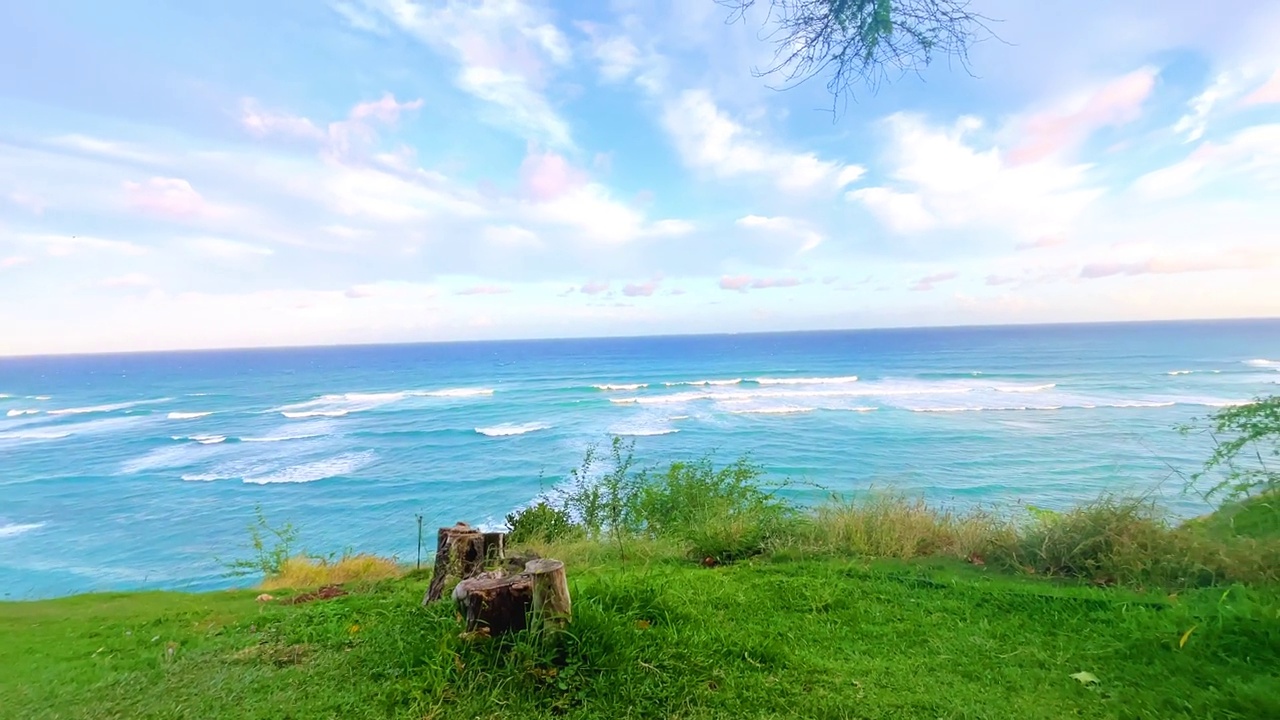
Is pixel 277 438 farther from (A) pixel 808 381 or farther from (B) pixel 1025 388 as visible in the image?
(B) pixel 1025 388

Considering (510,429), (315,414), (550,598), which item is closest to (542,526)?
(550,598)

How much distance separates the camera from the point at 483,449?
25.3 metres

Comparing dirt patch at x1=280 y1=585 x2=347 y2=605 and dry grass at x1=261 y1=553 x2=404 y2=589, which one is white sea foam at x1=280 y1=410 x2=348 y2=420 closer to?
dry grass at x1=261 y1=553 x2=404 y2=589

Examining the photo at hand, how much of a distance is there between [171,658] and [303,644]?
679 mm

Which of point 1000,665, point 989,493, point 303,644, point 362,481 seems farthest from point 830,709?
point 362,481

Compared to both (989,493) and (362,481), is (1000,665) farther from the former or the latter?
(362,481)

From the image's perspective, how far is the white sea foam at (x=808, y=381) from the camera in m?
45.7

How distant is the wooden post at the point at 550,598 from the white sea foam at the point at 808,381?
44251 mm

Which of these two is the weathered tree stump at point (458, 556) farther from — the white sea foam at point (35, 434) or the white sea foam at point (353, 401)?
the white sea foam at point (35, 434)

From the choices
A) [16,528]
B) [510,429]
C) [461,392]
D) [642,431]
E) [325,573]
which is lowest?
[16,528]

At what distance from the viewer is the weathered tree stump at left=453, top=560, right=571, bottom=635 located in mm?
2986

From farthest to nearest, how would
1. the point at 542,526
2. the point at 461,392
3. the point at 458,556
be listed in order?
the point at 461,392, the point at 542,526, the point at 458,556

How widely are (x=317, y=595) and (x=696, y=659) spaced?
3332 millimetres

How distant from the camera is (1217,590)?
373 centimetres
